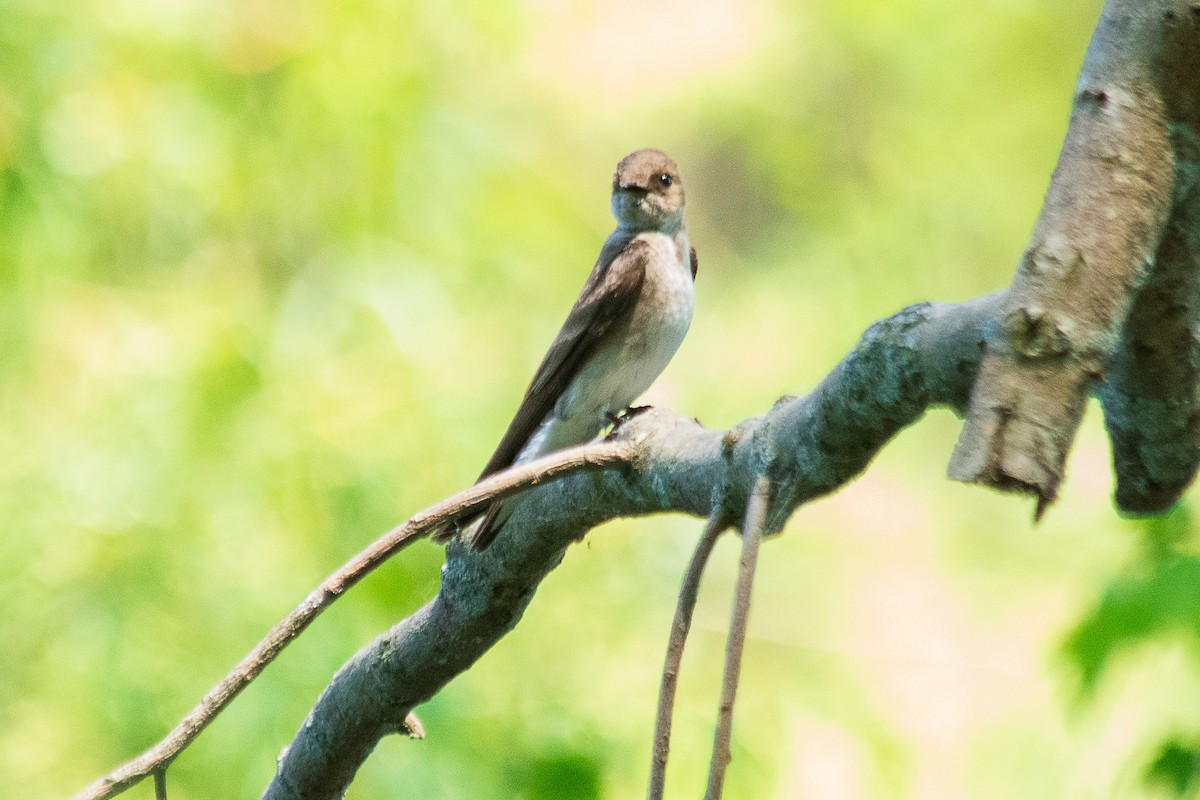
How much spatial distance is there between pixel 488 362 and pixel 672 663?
11.0ft

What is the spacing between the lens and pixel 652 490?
6.14 ft

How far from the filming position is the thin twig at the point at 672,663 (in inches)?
56.3

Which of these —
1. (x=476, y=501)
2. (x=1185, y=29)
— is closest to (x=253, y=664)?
(x=476, y=501)

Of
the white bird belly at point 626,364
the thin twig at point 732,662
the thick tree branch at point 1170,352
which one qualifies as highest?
the white bird belly at point 626,364

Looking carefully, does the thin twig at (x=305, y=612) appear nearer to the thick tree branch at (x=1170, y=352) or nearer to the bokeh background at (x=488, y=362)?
the thick tree branch at (x=1170, y=352)

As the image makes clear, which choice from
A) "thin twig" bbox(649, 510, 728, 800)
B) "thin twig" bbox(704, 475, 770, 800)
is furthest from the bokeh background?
"thin twig" bbox(704, 475, 770, 800)

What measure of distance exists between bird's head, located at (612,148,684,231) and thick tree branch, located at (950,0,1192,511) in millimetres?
2109

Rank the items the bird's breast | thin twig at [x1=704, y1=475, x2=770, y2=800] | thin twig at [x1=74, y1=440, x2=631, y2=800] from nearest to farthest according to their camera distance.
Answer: thin twig at [x1=704, y1=475, x2=770, y2=800] → thin twig at [x1=74, y1=440, x2=631, y2=800] → the bird's breast

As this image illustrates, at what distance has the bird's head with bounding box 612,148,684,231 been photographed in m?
3.47

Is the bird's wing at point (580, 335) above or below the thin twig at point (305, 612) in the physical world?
above

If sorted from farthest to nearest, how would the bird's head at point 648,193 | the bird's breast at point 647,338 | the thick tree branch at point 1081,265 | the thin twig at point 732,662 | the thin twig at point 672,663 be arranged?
the bird's head at point 648,193
the bird's breast at point 647,338
the thin twig at point 672,663
the thin twig at point 732,662
the thick tree branch at point 1081,265

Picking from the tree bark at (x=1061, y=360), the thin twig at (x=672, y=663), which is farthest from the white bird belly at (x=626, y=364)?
the thin twig at (x=672, y=663)

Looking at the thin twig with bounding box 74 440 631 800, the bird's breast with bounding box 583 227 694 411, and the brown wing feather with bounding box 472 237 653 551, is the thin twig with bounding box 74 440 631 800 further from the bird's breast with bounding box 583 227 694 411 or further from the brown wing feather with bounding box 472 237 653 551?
the bird's breast with bounding box 583 227 694 411

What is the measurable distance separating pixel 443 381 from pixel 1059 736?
2.54 metres
